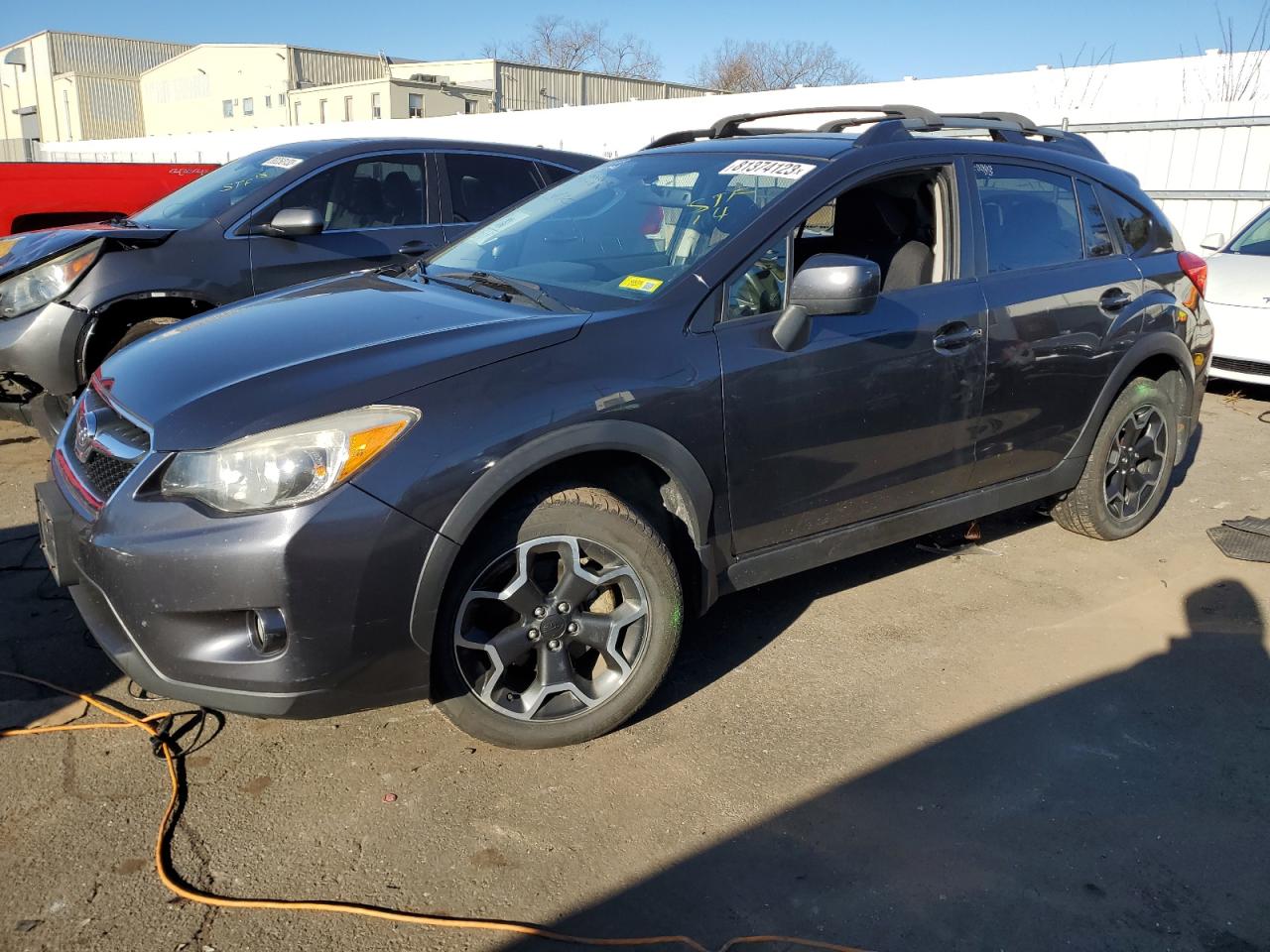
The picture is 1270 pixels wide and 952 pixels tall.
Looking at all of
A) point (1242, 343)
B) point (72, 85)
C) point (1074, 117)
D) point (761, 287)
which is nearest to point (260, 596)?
point (761, 287)

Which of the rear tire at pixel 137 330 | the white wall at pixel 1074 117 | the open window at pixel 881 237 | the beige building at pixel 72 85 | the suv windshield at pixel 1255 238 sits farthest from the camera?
the beige building at pixel 72 85

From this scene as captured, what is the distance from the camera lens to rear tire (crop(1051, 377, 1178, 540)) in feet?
15.5

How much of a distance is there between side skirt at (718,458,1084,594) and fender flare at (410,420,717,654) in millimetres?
253

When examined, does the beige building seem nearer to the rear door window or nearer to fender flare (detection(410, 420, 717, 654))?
the rear door window

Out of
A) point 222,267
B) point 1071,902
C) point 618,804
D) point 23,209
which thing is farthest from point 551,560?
point 23,209

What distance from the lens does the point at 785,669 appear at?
374cm

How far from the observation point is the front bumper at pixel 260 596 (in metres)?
2.58

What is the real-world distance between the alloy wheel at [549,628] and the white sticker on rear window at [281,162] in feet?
14.0

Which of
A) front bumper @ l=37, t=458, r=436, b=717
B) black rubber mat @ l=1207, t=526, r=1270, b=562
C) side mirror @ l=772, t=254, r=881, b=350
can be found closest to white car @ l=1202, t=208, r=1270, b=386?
black rubber mat @ l=1207, t=526, r=1270, b=562

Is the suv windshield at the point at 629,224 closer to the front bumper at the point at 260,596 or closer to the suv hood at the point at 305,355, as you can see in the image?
the suv hood at the point at 305,355

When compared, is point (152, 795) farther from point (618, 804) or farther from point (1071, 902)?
point (1071, 902)

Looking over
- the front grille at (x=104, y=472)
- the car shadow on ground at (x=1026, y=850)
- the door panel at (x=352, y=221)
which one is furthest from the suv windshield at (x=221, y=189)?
the car shadow on ground at (x=1026, y=850)

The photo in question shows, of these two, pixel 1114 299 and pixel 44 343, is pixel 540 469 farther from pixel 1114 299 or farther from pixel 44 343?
pixel 44 343

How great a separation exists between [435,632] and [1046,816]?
1769mm
